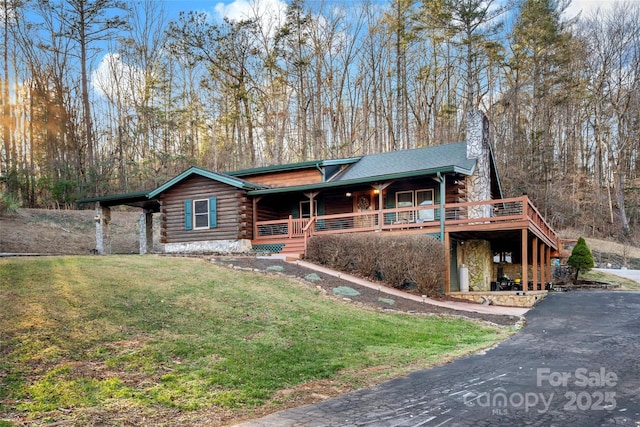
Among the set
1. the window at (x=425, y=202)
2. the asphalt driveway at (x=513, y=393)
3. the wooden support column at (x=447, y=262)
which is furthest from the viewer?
the window at (x=425, y=202)

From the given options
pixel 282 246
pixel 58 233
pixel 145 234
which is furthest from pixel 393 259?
pixel 58 233

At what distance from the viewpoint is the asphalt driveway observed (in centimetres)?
490

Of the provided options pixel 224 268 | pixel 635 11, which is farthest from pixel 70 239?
pixel 635 11

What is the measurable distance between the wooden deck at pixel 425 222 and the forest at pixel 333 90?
15773 millimetres

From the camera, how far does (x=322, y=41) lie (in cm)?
3703

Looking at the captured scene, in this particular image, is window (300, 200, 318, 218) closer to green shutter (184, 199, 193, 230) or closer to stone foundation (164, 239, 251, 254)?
stone foundation (164, 239, 251, 254)

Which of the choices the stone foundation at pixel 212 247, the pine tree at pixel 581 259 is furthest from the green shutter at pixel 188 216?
the pine tree at pixel 581 259

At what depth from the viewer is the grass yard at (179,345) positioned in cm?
529

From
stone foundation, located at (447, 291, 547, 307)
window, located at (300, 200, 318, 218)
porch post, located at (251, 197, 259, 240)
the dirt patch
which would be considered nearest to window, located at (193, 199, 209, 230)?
porch post, located at (251, 197, 259, 240)

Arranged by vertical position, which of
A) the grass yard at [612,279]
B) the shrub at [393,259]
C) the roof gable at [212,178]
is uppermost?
the roof gable at [212,178]

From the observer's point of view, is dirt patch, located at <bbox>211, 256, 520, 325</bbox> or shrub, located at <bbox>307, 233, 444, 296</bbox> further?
shrub, located at <bbox>307, 233, 444, 296</bbox>

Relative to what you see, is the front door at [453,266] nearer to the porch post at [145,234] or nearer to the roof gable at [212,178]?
the roof gable at [212,178]

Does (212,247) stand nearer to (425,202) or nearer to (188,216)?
(188,216)

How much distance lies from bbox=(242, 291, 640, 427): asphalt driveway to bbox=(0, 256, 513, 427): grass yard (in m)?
0.55
